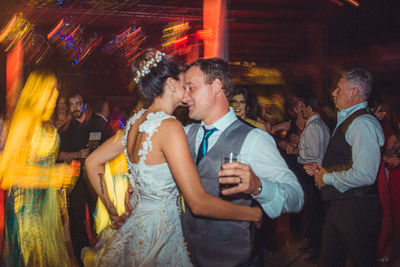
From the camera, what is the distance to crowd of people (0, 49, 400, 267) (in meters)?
1.57

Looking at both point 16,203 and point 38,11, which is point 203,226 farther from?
point 38,11

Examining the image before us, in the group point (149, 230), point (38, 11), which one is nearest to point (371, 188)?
point (149, 230)

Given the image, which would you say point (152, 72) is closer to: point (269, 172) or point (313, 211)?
point (269, 172)

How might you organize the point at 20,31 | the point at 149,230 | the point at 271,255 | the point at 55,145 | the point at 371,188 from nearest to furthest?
the point at 149,230, the point at 371,188, the point at 55,145, the point at 271,255, the point at 20,31

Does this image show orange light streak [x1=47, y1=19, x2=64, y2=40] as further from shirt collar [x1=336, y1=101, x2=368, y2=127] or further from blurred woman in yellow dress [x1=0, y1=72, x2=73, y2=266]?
shirt collar [x1=336, y1=101, x2=368, y2=127]

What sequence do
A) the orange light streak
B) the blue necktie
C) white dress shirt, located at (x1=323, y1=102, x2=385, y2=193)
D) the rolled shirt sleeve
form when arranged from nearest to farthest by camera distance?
the rolled shirt sleeve
the blue necktie
white dress shirt, located at (x1=323, y1=102, x2=385, y2=193)
the orange light streak

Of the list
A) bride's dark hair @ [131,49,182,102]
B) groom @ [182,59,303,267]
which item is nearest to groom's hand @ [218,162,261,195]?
groom @ [182,59,303,267]

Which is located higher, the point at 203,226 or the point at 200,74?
the point at 200,74

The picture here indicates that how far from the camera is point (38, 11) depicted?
6.23 m

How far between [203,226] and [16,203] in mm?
2094

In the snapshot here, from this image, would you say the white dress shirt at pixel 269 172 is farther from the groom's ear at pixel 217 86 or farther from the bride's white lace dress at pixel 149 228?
the bride's white lace dress at pixel 149 228

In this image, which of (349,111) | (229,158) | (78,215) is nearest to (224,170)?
(229,158)

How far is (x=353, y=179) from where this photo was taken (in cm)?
223

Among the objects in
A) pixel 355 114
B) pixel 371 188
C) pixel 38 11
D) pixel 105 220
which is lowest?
pixel 105 220
